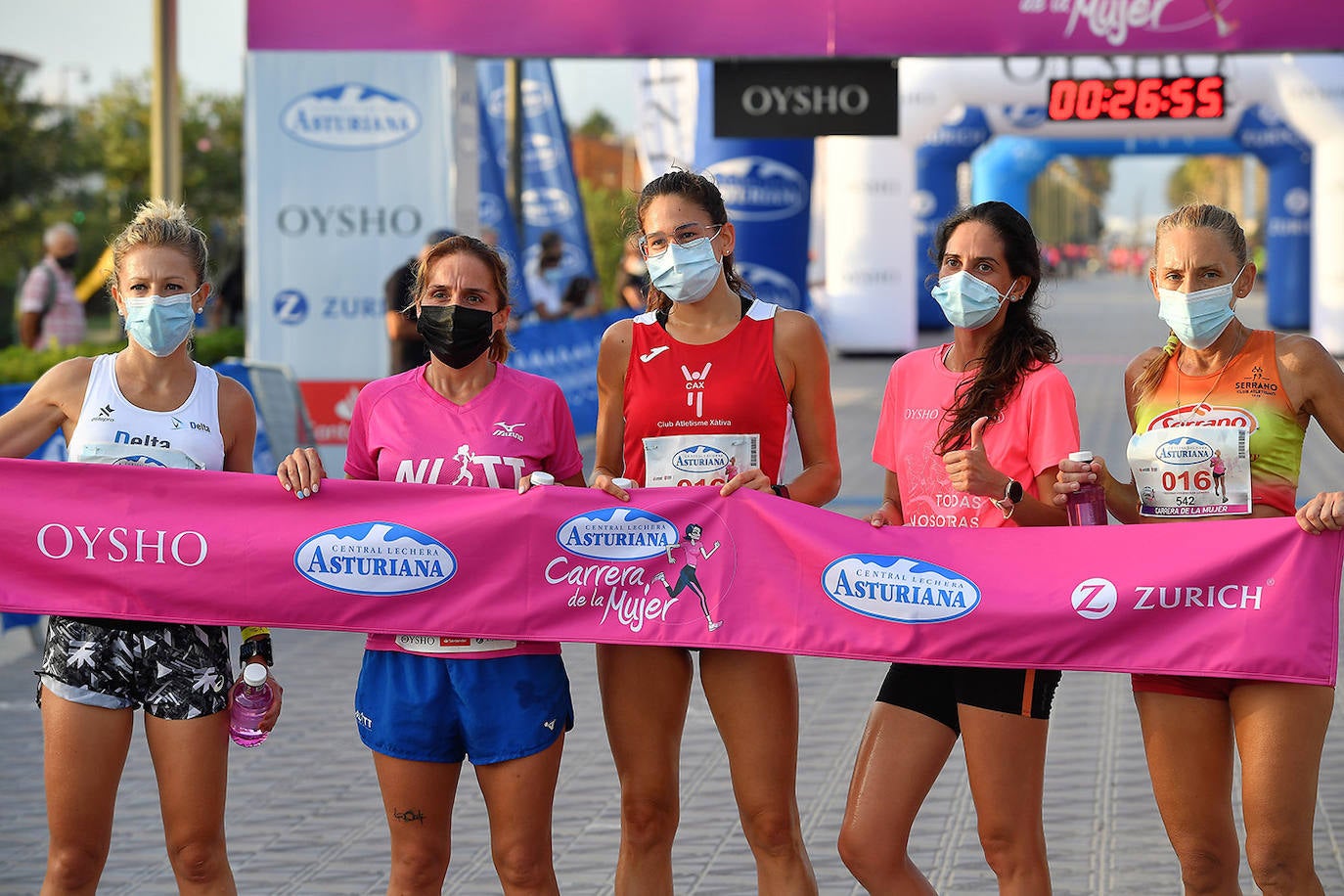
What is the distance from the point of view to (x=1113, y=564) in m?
4.30

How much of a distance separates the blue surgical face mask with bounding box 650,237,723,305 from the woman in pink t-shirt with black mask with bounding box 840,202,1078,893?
573 millimetres

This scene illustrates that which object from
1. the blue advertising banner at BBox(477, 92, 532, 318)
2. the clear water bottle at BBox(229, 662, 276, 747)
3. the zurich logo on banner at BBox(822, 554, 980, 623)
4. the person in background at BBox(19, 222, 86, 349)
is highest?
the blue advertising banner at BBox(477, 92, 532, 318)

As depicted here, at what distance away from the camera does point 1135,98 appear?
12.0 meters

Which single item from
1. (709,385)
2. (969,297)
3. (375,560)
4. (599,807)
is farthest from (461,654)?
(599,807)

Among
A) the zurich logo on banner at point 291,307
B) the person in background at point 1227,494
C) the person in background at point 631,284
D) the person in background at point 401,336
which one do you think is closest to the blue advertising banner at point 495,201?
the person in background at point 631,284

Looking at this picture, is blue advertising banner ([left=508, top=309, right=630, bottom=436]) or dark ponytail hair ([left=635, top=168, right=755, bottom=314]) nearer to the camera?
dark ponytail hair ([left=635, top=168, right=755, bottom=314])

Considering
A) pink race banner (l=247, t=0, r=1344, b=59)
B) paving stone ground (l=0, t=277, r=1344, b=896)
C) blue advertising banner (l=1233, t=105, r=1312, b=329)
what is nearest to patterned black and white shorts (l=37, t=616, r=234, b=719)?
paving stone ground (l=0, t=277, r=1344, b=896)

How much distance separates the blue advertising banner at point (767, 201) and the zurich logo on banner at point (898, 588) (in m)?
16.5

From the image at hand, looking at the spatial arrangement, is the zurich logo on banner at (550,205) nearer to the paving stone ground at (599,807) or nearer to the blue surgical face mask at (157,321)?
the paving stone ground at (599,807)

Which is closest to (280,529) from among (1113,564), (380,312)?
(1113,564)

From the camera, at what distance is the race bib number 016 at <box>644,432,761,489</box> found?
4.41 metres

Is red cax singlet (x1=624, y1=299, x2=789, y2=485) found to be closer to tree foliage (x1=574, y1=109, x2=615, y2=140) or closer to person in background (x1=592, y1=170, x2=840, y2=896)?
person in background (x1=592, y1=170, x2=840, y2=896)

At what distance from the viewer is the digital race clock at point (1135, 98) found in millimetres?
11836

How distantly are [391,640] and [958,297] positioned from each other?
66.7 inches
